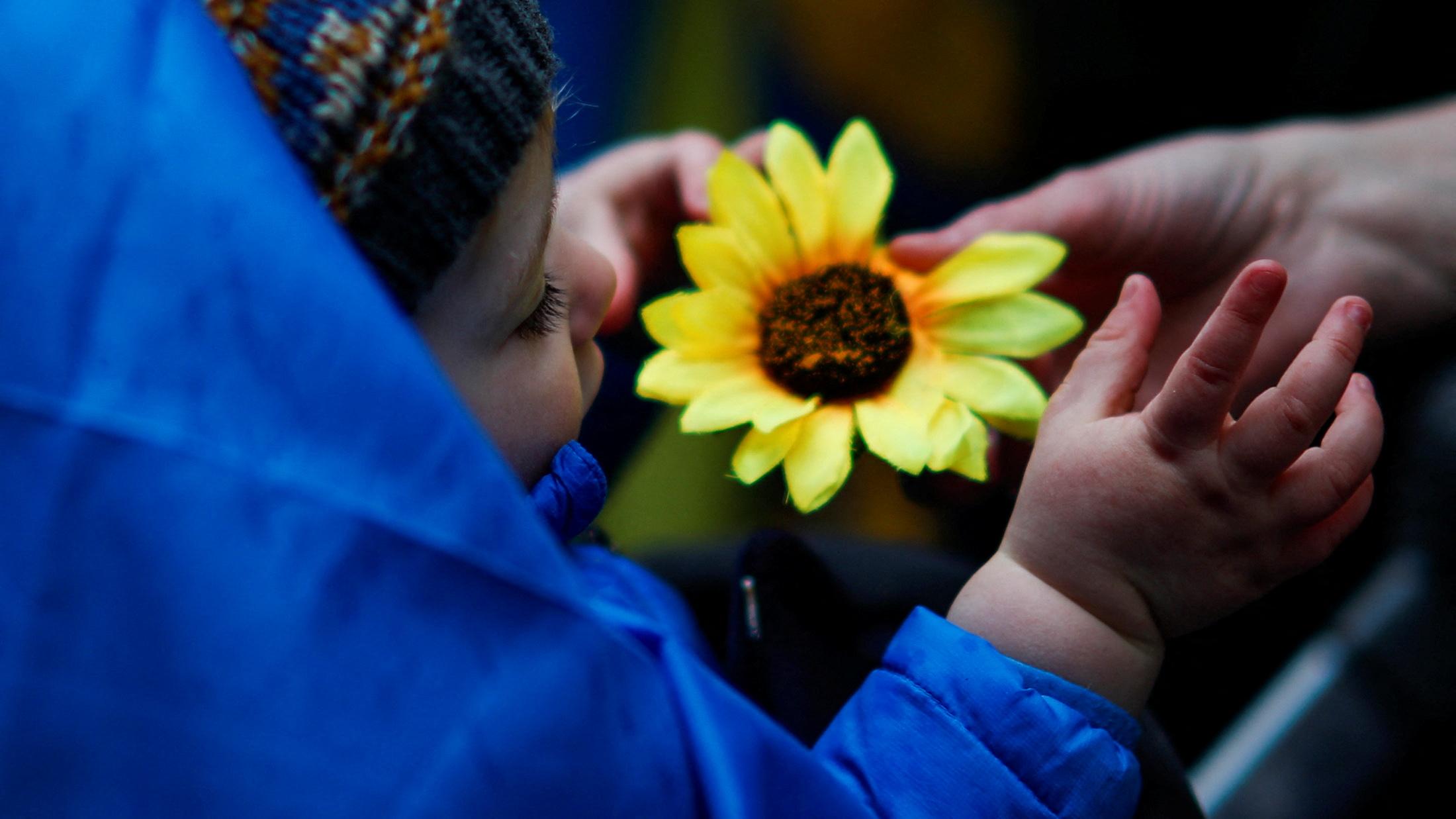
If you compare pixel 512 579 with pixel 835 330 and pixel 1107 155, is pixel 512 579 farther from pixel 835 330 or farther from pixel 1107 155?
pixel 1107 155

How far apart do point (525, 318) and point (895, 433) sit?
0.19 m

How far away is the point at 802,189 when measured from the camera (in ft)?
1.83

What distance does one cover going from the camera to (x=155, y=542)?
0.29 m

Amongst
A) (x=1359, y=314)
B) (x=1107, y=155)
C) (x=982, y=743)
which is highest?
(x=1359, y=314)

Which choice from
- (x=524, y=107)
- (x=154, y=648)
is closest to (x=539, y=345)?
(x=524, y=107)

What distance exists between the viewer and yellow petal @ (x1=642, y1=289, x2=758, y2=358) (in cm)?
53

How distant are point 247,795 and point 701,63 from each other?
949 millimetres

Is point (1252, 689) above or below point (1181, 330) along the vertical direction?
below

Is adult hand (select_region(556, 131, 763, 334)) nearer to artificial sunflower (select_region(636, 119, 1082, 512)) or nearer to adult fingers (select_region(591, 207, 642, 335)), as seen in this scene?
adult fingers (select_region(591, 207, 642, 335))

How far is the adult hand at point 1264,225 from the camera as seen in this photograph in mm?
644

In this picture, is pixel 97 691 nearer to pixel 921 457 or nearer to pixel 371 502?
pixel 371 502

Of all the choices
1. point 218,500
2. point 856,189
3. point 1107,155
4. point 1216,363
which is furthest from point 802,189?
point 1107,155

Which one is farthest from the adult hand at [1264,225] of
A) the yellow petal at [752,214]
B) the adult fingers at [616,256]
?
the adult fingers at [616,256]

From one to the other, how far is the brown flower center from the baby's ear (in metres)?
0.09
